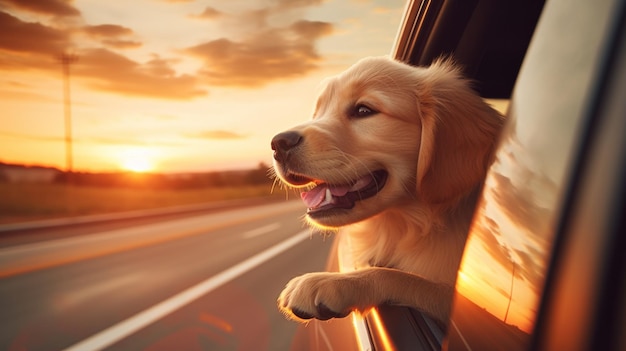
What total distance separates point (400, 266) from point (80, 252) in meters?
Answer: 10.7

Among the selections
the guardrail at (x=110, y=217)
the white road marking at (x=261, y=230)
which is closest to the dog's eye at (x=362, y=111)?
the white road marking at (x=261, y=230)

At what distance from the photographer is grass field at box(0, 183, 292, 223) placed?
61.0ft

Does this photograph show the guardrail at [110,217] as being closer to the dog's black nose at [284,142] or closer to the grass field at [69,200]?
the grass field at [69,200]

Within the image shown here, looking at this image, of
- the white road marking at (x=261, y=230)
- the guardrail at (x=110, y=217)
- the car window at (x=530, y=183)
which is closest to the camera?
the car window at (x=530, y=183)

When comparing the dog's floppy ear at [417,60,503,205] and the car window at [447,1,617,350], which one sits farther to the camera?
the dog's floppy ear at [417,60,503,205]

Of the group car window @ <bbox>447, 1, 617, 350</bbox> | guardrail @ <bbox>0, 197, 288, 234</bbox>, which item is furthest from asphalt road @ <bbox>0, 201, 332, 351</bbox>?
car window @ <bbox>447, 1, 617, 350</bbox>

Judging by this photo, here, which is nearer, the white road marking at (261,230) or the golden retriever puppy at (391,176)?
the golden retriever puppy at (391,176)

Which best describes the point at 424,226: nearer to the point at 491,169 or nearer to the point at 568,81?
the point at 491,169

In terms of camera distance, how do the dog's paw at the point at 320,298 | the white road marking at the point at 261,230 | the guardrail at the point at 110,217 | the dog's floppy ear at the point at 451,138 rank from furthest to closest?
1. the white road marking at the point at 261,230
2. the guardrail at the point at 110,217
3. the dog's floppy ear at the point at 451,138
4. the dog's paw at the point at 320,298

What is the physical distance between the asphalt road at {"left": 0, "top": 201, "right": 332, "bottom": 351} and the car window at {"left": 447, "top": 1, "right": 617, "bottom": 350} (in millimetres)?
4395

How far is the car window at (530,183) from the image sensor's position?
2.46ft

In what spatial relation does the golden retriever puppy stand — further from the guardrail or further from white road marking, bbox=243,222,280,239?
the guardrail

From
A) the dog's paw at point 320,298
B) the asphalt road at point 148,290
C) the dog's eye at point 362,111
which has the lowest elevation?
the asphalt road at point 148,290

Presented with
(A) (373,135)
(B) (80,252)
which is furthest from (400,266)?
(B) (80,252)
